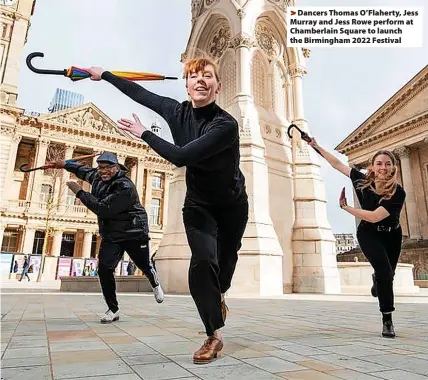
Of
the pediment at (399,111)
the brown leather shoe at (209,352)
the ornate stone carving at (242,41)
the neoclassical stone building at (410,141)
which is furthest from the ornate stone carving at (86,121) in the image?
the brown leather shoe at (209,352)

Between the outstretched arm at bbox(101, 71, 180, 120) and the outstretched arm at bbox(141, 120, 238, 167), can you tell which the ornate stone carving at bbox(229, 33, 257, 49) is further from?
the outstretched arm at bbox(141, 120, 238, 167)

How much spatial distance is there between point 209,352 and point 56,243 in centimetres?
3920

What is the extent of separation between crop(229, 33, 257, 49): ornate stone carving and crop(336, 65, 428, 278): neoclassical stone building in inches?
1011

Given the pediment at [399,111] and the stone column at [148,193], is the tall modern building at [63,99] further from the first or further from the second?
the pediment at [399,111]

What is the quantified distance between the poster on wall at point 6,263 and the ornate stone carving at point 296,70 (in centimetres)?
2487

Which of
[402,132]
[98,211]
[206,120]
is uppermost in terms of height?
[402,132]

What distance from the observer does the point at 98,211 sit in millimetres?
3973

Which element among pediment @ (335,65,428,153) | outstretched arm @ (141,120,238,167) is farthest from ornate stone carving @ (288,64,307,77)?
pediment @ (335,65,428,153)

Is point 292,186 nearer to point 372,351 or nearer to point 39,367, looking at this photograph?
point 372,351

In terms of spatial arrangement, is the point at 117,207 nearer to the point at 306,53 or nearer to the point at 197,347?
the point at 197,347

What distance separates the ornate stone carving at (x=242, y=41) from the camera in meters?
12.3

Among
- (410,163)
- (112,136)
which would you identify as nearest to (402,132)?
(410,163)

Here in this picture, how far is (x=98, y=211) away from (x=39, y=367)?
2.24 metres

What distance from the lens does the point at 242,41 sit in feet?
40.4
